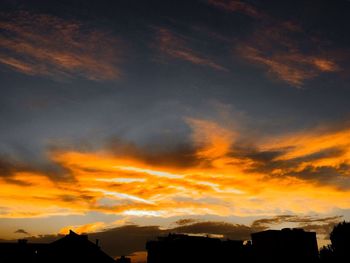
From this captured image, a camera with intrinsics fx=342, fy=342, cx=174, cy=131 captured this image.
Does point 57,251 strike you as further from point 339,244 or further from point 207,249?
point 339,244

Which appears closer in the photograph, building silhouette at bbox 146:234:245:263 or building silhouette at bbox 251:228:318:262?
building silhouette at bbox 146:234:245:263

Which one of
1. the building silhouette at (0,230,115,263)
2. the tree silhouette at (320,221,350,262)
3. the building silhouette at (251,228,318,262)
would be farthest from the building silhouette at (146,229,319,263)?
the building silhouette at (0,230,115,263)

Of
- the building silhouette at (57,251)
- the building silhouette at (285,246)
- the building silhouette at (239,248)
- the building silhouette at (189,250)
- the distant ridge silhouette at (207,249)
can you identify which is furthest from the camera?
the building silhouette at (285,246)

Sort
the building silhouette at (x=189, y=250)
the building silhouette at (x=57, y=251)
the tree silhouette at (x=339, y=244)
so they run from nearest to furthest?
the building silhouette at (x=57, y=251), the building silhouette at (x=189, y=250), the tree silhouette at (x=339, y=244)

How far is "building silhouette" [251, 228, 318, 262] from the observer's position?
68.2 meters

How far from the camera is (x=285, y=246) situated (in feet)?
225

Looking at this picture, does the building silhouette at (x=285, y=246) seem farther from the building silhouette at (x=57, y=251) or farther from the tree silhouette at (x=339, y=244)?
the building silhouette at (x=57, y=251)

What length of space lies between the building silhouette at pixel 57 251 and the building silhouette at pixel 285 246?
1358 inches

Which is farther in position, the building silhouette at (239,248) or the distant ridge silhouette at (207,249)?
the building silhouette at (239,248)

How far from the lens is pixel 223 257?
2477 inches

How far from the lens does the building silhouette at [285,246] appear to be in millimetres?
68250

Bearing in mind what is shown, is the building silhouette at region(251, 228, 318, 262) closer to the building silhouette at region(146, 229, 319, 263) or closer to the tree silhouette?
the building silhouette at region(146, 229, 319, 263)

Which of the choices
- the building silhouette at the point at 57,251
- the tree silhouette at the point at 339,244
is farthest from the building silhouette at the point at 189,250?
the tree silhouette at the point at 339,244

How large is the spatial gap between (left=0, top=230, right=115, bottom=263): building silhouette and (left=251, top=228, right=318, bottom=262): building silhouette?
34.5m
